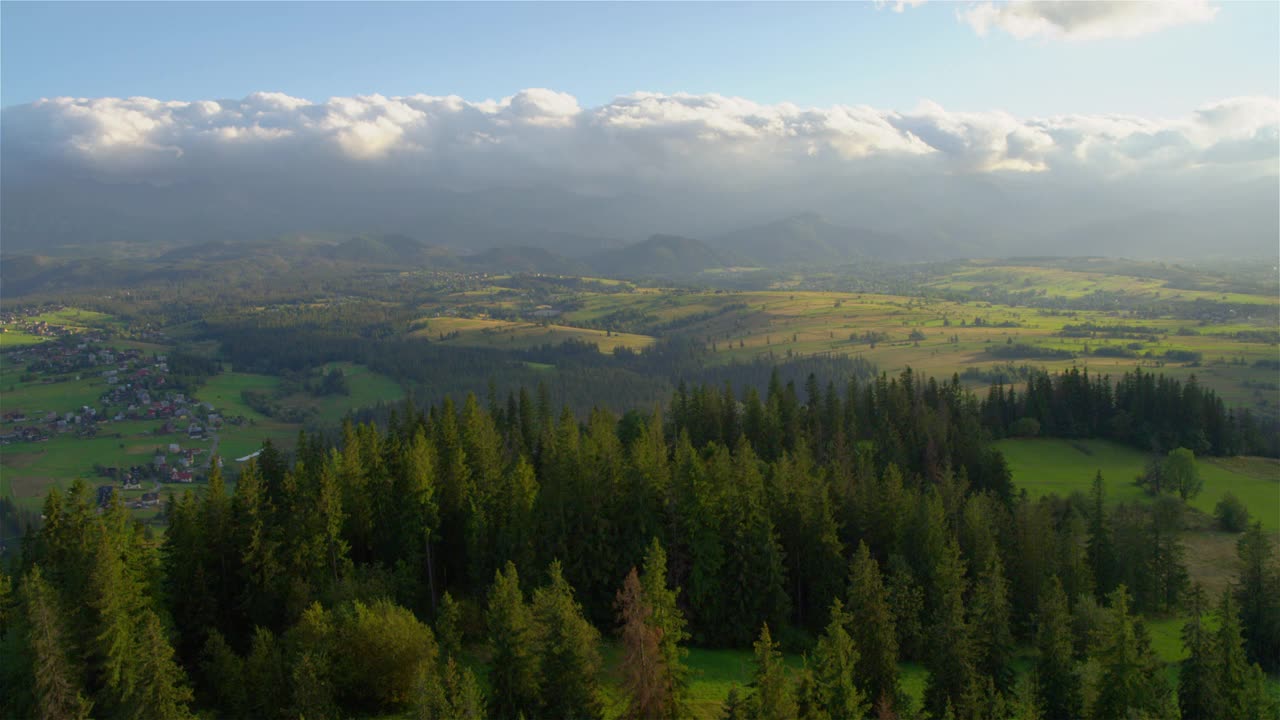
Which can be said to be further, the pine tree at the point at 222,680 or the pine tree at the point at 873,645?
the pine tree at the point at 873,645

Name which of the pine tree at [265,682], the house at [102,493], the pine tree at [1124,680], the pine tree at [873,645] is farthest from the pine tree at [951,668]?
the house at [102,493]

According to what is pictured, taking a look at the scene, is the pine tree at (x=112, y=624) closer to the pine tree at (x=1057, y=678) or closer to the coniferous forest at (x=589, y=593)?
the coniferous forest at (x=589, y=593)

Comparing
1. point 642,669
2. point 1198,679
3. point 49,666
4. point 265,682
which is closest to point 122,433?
point 49,666

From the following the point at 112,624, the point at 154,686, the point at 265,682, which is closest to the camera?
the point at 154,686

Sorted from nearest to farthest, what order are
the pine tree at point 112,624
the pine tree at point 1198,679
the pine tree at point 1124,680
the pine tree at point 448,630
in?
1. the pine tree at point 1124,680
2. the pine tree at point 112,624
3. the pine tree at point 1198,679
4. the pine tree at point 448,630

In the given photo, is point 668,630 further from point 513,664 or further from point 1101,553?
point 1101,553

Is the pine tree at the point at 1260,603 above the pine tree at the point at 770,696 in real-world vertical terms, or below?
below
